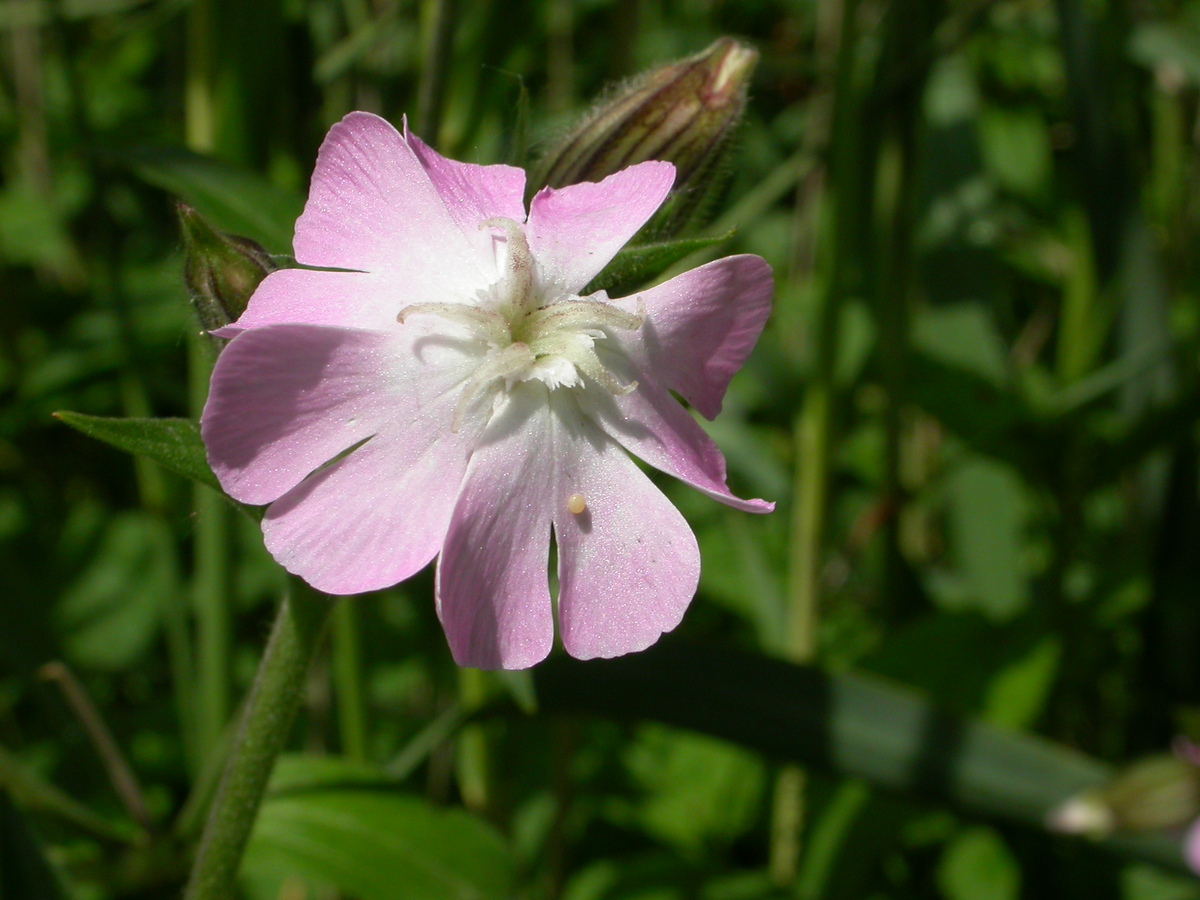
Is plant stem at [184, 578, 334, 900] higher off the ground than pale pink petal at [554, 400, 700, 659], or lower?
lower

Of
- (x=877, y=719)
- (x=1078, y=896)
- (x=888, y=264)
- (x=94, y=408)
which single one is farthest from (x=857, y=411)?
(x=94, y=408)

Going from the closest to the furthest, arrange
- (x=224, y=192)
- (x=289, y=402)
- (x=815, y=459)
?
1. (x=289, y=402)
2. (x=224, y=192)
3. (x=815, y=459)

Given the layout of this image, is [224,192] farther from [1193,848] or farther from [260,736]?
[1193,848]

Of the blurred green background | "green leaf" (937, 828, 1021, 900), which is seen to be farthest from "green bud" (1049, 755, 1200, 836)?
"green leaf" (937, 828, 1021, 900)

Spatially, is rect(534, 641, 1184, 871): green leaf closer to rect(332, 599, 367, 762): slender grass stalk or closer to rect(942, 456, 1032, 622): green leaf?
rect(332, 599, 367, 762): slender grass stalk

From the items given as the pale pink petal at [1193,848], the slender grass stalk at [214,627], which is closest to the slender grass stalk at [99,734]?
the slender grass stalk at [214,627]

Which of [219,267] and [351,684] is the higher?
[219,267]

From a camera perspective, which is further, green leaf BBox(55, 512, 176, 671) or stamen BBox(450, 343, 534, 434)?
green leaf BBox(55, 512, 176, 671)

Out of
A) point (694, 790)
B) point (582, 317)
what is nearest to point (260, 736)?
point (582, 317)
